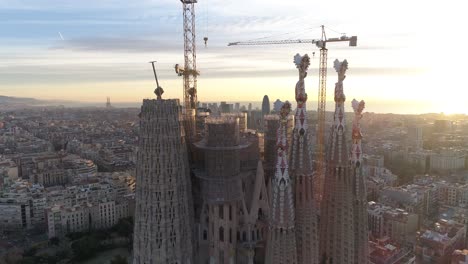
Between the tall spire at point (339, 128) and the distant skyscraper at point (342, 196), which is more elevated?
the tall spire at point (339, 128)

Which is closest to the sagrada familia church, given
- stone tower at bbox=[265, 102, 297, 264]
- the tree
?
stone tower at bbox=[265, 102, 297, 264]

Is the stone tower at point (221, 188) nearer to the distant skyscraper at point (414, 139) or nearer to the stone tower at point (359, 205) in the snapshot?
the stone tower at point (359, 205)

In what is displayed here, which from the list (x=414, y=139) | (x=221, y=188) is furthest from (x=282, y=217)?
(x=414, y=139)

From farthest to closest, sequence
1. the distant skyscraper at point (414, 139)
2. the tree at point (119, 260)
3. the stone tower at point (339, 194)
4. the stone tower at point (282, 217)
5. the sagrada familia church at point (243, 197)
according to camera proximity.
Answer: the distant skyscraper at point (414, 139) < the tree at point (119, 260) < the stone tower at point (339, 194) < the sagrada familia church at point (243, 197) < the stone tower at point (282, 217)

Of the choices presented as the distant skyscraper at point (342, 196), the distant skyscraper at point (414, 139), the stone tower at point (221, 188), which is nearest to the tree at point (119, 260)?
the stone tower at point (221, 188)

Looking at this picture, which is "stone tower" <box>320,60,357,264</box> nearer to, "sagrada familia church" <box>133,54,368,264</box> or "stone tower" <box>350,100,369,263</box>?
"sagrada familia church" <box>133,54,368,264</box>

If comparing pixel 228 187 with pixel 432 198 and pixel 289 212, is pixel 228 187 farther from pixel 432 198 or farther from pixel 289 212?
pixel 432 198
